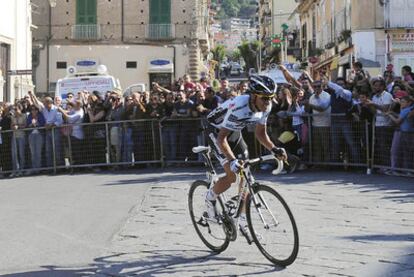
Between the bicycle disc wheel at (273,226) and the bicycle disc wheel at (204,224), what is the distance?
1.98ft

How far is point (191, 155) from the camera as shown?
15.6 m

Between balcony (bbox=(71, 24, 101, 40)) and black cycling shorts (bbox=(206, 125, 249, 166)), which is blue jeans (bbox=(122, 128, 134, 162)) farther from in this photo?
balcony (bbox=(71, 24, 101, 40))

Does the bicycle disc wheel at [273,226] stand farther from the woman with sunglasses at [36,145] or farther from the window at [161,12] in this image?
the window at [161,12]

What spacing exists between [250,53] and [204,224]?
107m

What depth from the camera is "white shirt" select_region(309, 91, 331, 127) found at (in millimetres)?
14172

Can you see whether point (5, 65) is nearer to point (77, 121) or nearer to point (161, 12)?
point (161, 12)

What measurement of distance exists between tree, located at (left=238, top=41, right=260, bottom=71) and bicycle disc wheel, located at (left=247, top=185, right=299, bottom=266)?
10507 cm

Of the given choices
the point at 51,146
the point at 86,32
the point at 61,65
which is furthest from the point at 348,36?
the point at 61,65

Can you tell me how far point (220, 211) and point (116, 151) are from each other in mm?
8989

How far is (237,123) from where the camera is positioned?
6691mm

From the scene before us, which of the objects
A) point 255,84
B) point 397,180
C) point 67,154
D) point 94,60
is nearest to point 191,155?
point 67,154

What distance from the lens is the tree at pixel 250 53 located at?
112 metres

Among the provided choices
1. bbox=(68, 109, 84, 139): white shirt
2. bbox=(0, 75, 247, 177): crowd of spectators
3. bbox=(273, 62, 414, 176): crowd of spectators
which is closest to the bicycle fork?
bbox=(273, 62, 414, 176): crowd of spectators

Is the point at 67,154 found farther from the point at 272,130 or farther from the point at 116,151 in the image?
the point at 272,130
